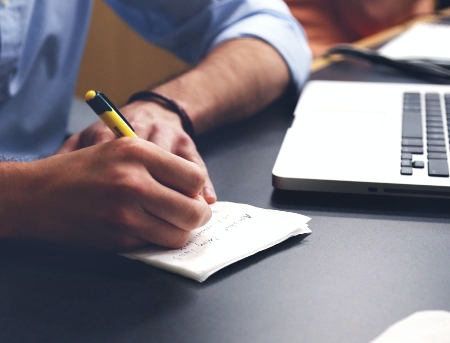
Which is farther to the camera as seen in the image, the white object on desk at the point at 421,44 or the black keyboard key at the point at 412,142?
the white object on desk at the point at 421,44

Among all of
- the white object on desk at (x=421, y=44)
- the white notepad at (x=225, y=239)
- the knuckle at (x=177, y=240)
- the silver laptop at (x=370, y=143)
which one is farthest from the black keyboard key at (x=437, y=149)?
the white object on desk at (x=421, y=44)

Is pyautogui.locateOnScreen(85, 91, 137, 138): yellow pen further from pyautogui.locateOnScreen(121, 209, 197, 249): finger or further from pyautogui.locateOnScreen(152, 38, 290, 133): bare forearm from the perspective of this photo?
pyautogui.locateOnScreen(152, 38, 290, 133): bare forearm

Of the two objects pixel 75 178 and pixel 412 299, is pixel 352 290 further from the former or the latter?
pixel 75 178

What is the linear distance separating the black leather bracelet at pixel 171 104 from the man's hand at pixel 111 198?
0.79ft

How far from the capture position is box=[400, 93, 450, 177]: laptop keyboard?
56 cm

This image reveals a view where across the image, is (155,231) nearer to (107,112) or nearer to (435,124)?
(107,112)

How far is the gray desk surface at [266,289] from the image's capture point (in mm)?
380

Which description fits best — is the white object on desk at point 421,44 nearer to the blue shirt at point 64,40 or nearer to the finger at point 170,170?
the blue shirt at point 64,40

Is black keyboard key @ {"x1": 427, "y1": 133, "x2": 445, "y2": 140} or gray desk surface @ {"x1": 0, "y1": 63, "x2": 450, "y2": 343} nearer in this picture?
gray desk surface @ {"x1": 0, "y1": 63, "x2": 450, "y2": 343}

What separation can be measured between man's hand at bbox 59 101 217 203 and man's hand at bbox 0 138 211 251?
0.13 m

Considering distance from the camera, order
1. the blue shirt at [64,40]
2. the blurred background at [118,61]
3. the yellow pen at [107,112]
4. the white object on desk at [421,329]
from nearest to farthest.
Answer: the white object on desk at [421,329] → the yellow pen at [107,112] → the blue shirt at [64,40] → the blurred background at [118,61]

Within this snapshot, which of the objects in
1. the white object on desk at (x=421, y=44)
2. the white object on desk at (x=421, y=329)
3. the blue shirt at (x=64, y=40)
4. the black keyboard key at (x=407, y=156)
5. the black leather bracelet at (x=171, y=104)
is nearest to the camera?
the white object on desk at (x=421, y=329)

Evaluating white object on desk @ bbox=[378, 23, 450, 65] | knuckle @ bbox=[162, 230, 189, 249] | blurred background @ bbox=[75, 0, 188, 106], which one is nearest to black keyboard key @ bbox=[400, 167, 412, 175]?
knuckle @ bbox=[162, 230, 189, 249]

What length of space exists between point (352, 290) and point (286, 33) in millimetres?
548
